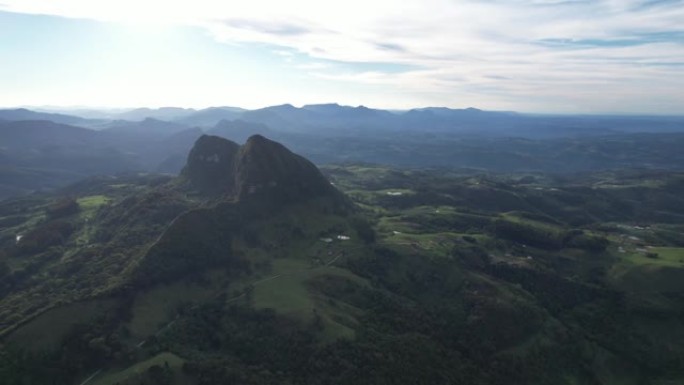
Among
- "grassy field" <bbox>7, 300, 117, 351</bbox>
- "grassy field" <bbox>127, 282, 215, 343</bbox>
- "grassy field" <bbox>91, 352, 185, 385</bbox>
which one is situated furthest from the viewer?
"grassy field" <bbox>127, 282, 215, 343</bbox>

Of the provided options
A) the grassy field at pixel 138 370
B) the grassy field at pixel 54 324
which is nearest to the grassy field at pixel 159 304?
the grassy field at pixel 54 324

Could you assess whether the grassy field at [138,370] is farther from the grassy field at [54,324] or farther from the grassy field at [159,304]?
the grassy field at [54,324]

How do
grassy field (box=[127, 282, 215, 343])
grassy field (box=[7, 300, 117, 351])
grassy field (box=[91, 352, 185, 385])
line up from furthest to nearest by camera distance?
grassy field (box=[127, 282, 215, 343]) → grassy field (box=[7, 300, 117, 351]) → grassy field (box=[91, 352, 185, 385])

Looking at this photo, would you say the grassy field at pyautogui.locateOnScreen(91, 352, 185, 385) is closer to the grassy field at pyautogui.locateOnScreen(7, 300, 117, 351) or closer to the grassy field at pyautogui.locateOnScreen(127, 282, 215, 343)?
the grassy field at pyautogui.locateOnScreen(127, 282, 215, 343)

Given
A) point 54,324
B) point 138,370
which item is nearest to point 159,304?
point 54,324

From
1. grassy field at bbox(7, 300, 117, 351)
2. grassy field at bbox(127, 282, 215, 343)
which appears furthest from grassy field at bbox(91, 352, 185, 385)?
grassy field at bbox(7, 300, 117, 351)

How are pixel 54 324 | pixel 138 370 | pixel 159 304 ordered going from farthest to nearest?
pixel 159 304 < pixel 54 324 < pixel 138 370

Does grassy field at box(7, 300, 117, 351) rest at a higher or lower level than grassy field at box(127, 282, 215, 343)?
higher

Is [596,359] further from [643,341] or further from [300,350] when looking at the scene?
[300,350]

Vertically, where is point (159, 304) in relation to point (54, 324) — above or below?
below

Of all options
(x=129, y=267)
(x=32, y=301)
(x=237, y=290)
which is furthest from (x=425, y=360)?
(x=32, y=301)

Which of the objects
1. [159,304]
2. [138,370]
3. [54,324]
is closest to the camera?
[138,370]

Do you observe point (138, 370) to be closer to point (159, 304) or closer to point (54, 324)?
point (54, 324)
